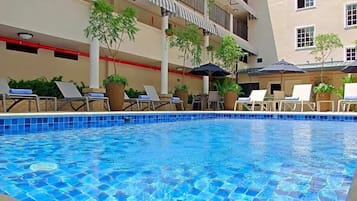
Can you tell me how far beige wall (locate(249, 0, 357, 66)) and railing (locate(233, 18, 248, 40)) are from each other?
2.14 feet

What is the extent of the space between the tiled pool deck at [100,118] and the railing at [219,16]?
10753mm

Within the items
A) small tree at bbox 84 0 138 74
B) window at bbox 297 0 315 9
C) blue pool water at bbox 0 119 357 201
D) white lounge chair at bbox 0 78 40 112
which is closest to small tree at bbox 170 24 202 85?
small tree at bbox 84 0 138 74

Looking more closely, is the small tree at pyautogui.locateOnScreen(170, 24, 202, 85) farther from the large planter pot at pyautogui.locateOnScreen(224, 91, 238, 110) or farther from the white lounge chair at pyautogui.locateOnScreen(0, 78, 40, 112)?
the white lounge chair at pyautogui.locateOnScreen(0, 78, 40, 112)

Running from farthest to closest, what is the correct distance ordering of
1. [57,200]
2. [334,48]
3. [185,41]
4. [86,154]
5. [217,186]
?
[334,48] → [185,41] → [86,154] → [217,186] → [57,200]

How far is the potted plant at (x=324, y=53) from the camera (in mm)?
17328

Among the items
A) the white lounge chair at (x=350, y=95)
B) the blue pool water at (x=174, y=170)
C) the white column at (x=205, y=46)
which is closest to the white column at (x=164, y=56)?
the white column at (x=205, y=46)

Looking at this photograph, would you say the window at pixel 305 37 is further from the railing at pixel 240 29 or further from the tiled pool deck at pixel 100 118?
the tiled pool deck at pixel 100 118

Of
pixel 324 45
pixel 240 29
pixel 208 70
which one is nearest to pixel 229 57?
pixel 208 70

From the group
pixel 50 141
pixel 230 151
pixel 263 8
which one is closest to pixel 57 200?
pixel 230 151

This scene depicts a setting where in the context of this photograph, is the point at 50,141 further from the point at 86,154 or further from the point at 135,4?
the point at 135,4

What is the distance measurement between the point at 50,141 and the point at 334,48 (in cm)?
2166

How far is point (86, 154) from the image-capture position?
4.82 meters

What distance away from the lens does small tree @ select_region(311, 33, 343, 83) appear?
2086 cm

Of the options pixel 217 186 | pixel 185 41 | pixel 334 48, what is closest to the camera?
pixel 217 186
